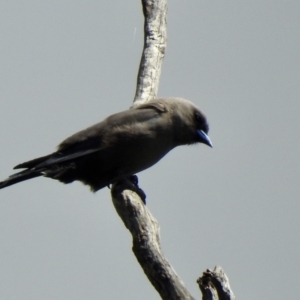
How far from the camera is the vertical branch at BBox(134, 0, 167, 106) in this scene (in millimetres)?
7824

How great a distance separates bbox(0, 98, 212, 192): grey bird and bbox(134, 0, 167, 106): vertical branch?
0.50 metres

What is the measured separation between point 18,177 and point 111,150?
31.1 inches

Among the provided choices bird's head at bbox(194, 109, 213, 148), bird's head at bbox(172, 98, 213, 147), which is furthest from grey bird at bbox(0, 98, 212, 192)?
bird's head at bbox(194, 109, 213, 148)

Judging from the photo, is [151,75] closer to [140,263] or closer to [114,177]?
[114,177]

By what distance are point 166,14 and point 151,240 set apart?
118 inches

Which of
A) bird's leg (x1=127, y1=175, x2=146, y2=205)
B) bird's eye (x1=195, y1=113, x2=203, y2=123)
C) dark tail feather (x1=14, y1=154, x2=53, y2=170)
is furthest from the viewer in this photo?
bird's eye (x1=195, y1=113, x2=203, y2=123)

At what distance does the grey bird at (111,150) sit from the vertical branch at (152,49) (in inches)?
19.7

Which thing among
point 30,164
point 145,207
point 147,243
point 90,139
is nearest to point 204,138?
point 90,139

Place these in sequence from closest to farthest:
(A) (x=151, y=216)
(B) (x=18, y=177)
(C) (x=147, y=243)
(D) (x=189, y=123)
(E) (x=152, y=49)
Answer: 1. (C) (x=147, y=243)
2. (A) (x=151, y=216)
3. (B) (x=18, y=177)
4. (D) (x=189, y=123)
5. (E) (x=152, y=49)

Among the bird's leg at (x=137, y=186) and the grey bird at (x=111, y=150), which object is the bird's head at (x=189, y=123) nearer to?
the grey bird at (x=111, y=150)

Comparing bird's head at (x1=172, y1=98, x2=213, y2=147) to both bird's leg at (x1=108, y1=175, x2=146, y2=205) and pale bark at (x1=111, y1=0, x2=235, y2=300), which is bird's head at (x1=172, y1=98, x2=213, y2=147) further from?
bird's leg at (x1=108, y1=175, x2=146, y2=205)

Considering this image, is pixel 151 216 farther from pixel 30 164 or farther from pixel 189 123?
pixel 189 123

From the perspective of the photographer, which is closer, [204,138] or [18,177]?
[18,177]

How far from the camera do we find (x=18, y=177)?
22.6ft
